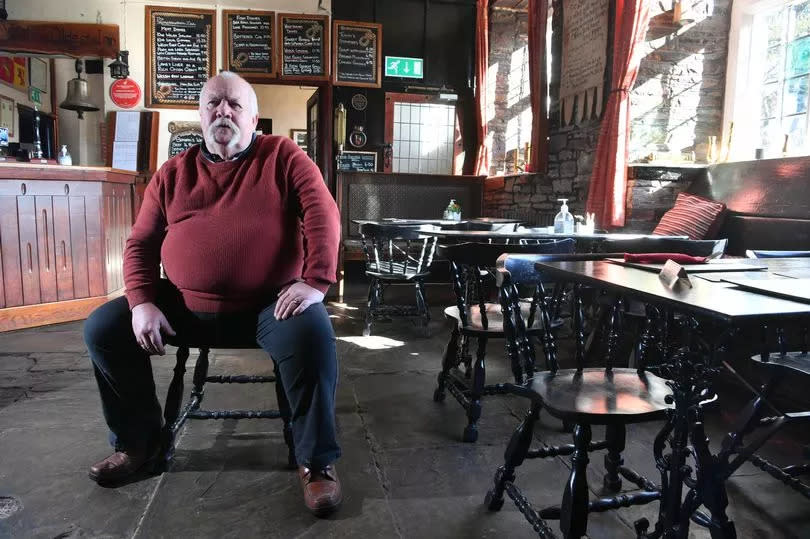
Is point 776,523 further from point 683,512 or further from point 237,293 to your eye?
point 237,293

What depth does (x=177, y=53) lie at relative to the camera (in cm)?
649

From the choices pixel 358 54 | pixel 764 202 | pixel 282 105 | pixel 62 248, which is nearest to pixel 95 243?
pixel 62 248

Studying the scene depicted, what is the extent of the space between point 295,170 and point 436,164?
667 cm

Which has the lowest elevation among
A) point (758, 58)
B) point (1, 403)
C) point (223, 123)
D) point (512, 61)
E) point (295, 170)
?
point (1, 403)

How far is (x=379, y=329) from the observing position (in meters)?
4.23

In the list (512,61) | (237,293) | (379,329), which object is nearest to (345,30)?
(512,61)

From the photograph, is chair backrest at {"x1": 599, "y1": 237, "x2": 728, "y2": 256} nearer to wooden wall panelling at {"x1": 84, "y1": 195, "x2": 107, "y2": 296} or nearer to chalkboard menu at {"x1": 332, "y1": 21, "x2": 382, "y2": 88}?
wooden wall panelling at {"x1": 84, "y1": 195, "x2": 107, "y2": 296}

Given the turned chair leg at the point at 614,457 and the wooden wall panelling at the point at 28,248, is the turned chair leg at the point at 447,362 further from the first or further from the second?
the wooden wall panelling at the point at 28,248

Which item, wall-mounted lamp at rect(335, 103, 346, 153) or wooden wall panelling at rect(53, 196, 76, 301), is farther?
wall-mounted lamp at rect(335, 103, 346, 153)

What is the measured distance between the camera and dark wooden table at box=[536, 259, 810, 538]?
43.2 inches

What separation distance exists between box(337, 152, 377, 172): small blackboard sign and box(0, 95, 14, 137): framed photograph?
429 centimetres

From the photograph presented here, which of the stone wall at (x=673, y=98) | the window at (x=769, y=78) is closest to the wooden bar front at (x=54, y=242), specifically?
the stone wall at (x=673, y=98)

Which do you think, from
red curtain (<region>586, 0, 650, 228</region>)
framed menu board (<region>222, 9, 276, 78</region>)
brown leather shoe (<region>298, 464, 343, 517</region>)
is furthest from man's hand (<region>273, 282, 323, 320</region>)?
framed menu board (<region>222, 9, 276, 78</region>)

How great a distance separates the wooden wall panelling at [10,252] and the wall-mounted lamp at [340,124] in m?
4.24
